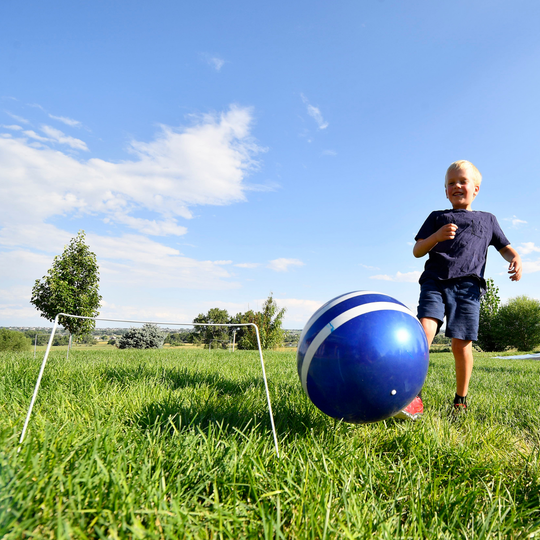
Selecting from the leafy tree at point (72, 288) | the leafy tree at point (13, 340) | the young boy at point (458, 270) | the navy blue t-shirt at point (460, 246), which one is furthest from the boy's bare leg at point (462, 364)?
the leafy tree at point (13, 340)

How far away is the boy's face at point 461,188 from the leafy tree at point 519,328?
43.5 metres

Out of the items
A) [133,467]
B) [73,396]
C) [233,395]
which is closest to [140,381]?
[73,396]

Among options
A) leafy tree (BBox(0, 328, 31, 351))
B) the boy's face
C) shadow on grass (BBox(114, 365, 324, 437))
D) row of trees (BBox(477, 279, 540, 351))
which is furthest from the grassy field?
leafy tree (BBox(0, 328, 31, 351))

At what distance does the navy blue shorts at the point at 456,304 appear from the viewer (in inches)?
144

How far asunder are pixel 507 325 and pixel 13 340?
67.8 metres

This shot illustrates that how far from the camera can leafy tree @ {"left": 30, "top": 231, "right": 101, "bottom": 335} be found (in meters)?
18.8

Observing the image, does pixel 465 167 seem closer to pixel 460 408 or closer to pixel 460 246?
pixel 460 246

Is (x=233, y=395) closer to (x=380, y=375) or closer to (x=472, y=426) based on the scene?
(x=380, y=375)

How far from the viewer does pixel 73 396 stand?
3.08 m

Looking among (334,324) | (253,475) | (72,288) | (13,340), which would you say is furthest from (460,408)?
(13,340)

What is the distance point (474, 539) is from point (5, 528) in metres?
1.83

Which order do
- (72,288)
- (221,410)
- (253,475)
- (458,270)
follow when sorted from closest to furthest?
(253,475) < (221,410) < (458,270) < (72,288)

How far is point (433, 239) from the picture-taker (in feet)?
11.6

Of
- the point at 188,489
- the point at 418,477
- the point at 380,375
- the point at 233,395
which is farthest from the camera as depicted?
the point at 233,395
